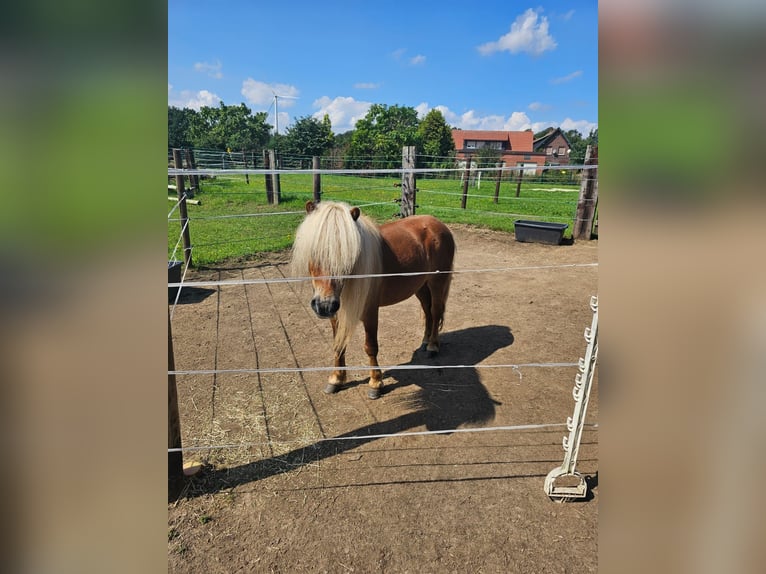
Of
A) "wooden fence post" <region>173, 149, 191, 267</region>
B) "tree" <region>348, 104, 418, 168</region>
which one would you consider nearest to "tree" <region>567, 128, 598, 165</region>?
"wooden fence post" <region>173, 149, 191, 267</region>

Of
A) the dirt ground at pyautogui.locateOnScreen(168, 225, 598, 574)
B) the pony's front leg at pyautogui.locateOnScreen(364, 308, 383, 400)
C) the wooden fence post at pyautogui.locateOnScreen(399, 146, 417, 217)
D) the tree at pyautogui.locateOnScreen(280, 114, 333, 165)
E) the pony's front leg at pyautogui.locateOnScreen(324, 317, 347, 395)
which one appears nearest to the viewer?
the dirt ground at pyautogui.locateOnScreen(168, 225, 598, 574)

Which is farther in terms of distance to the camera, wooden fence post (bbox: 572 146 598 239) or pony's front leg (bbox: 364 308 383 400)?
wooden fence post (bbox: 572 146 598 239)

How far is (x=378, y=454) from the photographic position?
7.88ft

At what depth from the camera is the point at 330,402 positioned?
2920 millimetres

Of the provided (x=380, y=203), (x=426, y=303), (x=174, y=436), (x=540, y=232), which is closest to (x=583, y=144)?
(x=540, y=232)

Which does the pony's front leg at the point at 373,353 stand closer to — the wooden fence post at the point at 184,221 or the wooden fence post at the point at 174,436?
the wooden fence post at the point at 174,436

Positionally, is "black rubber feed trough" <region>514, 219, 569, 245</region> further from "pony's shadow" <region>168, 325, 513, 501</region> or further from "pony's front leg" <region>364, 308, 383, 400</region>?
"pony's front leg" <region>364, 308, 383, 400</region>

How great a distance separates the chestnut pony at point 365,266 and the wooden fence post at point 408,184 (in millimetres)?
4267

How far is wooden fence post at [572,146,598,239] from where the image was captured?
733 cm

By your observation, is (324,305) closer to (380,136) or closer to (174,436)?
(174,436)

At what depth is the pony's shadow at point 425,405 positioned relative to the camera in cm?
222
